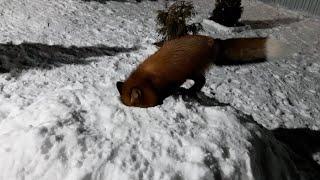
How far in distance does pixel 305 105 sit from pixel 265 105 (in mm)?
914

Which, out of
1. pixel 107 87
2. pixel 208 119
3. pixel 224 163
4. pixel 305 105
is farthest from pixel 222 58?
pixel 305 105

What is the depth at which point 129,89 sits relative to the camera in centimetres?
461

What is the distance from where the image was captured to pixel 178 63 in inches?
198

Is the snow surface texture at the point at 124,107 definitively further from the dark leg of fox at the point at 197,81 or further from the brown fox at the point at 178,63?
the brown fox at the point at 178,63

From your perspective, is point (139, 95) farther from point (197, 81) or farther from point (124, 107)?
point (197, 81)

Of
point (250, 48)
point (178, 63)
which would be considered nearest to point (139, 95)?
point (178, 63)

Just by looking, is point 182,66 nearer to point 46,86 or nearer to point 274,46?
point 274,46

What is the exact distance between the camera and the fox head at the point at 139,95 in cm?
452

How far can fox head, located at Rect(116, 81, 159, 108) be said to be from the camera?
4519 millimetres

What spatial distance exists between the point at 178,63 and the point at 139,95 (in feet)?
2.44

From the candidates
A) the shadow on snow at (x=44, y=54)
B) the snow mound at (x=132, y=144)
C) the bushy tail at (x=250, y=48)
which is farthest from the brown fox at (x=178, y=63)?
the shadow on snow at (x=44, y=54)

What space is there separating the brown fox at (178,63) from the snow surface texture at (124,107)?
36 cm

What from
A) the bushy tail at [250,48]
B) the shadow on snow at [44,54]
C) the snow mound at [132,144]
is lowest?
the shadow on snow at [44,54]

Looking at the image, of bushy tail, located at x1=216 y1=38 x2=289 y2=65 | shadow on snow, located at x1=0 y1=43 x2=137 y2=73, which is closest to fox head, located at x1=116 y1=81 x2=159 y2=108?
bushy tail, located at x1=216 y1=38 x2=289 y2=65
